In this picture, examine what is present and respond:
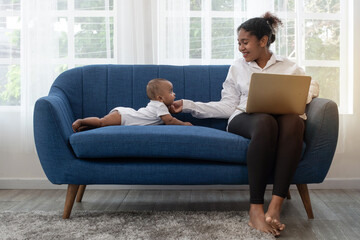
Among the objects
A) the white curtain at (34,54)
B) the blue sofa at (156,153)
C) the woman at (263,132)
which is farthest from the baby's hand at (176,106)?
the white curtain at (34,54)

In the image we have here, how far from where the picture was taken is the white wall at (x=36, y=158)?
2.93 meters

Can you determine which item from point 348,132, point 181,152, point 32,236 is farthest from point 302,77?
point 32,236

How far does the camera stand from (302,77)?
6.47 ft

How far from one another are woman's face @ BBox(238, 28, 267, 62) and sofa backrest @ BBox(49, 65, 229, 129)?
26cm

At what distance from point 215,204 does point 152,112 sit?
649 mm

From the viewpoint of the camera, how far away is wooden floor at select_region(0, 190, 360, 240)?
198 cm

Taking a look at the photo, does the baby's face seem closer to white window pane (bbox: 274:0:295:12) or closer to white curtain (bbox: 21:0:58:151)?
white curtain (bbox: 21:0:58:151)

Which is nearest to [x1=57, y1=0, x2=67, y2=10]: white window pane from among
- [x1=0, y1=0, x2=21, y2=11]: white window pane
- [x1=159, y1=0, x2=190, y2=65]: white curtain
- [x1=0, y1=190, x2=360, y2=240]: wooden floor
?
[x1=0, y1=0, x2=21, y2=11]: white window pane

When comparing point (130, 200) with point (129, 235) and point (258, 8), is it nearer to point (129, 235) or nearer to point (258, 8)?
point (129, 235)

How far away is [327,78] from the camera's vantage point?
9.78 ft

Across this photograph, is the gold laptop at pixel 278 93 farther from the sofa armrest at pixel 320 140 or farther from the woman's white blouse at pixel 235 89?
the woman's white blouse at pixel 235 89

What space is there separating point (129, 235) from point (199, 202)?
78 centimetres

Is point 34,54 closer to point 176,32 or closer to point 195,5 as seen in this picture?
point 176,32

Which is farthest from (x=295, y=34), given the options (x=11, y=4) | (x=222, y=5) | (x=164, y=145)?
(x=11, y=4)
